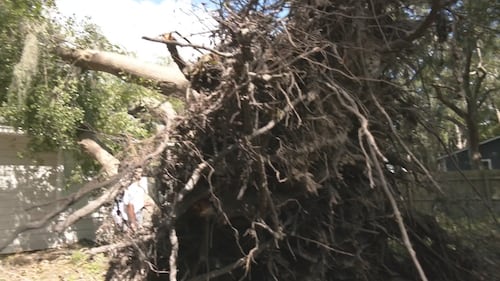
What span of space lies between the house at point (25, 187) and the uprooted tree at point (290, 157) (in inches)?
223

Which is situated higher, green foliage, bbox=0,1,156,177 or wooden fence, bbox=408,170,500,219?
green foliage, bbox=0,1,156,177

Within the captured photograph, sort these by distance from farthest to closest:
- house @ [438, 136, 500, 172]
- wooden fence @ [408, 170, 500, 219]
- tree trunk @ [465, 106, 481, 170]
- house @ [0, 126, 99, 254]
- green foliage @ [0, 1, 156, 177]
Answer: house @ [438, 136, 500, 172]
tree trunk @ [465, 106, 481, 170]
house @ [0, 126, 99, 254]
green foliage @ [0, 1, 156, 177]
wooden fence @ [408, 170, 500, 219]

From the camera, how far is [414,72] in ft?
22.3

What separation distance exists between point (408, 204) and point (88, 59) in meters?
6.52

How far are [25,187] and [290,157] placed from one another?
7972 mm

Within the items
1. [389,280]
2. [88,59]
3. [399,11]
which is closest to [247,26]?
[399,11]

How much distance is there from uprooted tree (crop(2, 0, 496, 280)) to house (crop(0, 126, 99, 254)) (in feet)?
18.6

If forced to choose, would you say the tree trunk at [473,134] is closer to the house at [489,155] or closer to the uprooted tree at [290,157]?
the house at [489,155]

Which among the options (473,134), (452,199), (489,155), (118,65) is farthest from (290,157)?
(489,155)

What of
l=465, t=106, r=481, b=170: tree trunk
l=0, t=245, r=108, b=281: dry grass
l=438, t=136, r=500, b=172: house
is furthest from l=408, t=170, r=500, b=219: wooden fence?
l=438, t=136, r=500, b=172: house

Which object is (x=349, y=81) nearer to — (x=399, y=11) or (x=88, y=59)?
(x=399, y=11)

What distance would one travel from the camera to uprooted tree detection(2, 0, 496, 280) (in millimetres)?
5363

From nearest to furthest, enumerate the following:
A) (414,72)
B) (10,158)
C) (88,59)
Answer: (414,72)
(88,59)
(10,158)

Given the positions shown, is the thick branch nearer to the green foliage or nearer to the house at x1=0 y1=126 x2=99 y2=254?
the green foliage
